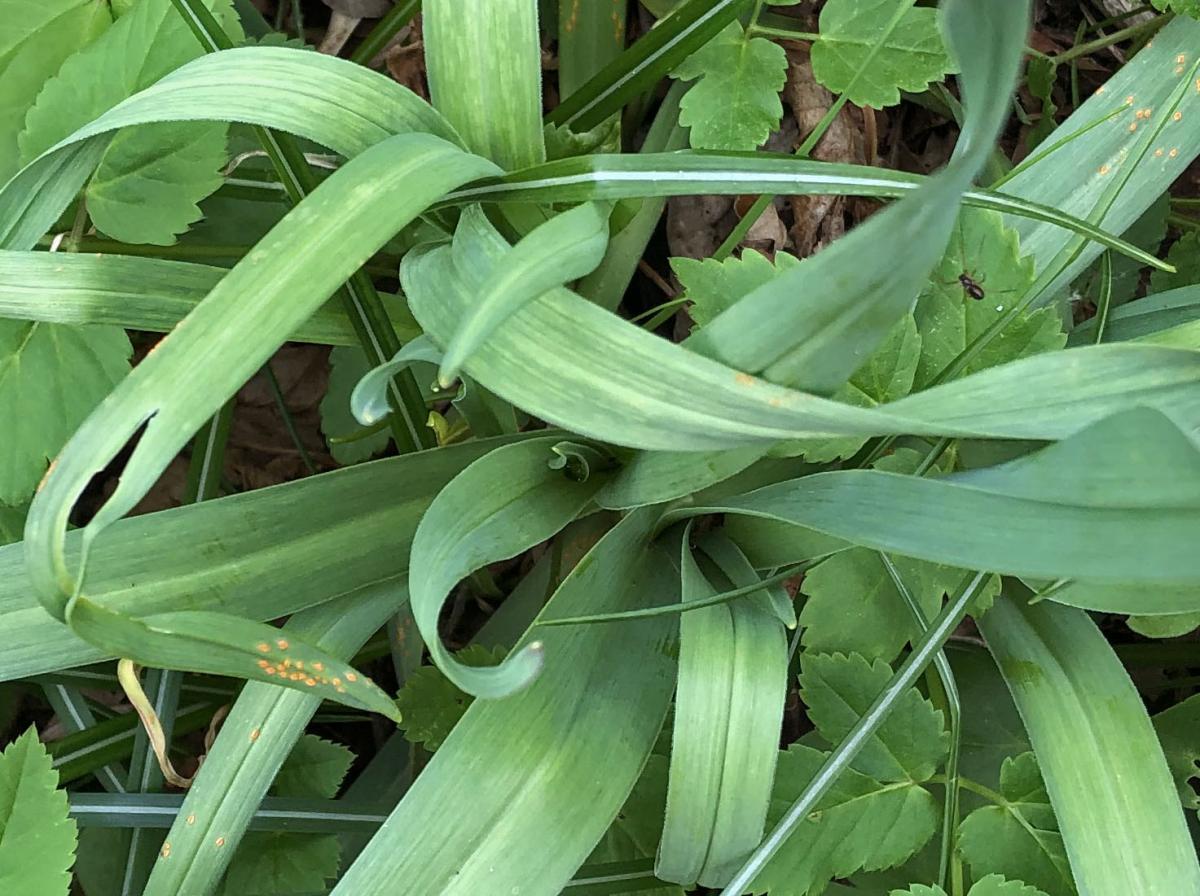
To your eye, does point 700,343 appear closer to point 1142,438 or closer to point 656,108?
point 1142,438

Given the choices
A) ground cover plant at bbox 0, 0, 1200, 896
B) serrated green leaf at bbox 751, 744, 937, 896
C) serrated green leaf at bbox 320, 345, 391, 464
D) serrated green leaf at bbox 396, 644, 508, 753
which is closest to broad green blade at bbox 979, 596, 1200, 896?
ground cover plant at bbox 0, 0, 1200, 896

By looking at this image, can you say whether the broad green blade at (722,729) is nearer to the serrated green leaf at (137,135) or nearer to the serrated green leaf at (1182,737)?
the serrated green leaf at (1182,737)

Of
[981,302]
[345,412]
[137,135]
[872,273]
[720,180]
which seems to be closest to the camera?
[872,273]

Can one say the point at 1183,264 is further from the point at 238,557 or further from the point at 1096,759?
the point at 238,557

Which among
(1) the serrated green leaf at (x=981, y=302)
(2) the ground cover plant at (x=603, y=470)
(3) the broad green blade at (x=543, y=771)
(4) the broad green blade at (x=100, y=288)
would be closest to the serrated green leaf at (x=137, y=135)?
(2) the ground cover plant at (x=603, y=470)

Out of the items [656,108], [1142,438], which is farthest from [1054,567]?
[656,108]

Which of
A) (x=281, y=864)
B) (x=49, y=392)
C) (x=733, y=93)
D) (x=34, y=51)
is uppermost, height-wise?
(x=34, y=51)

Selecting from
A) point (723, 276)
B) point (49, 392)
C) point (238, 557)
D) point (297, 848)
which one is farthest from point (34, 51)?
point (297, 848)
